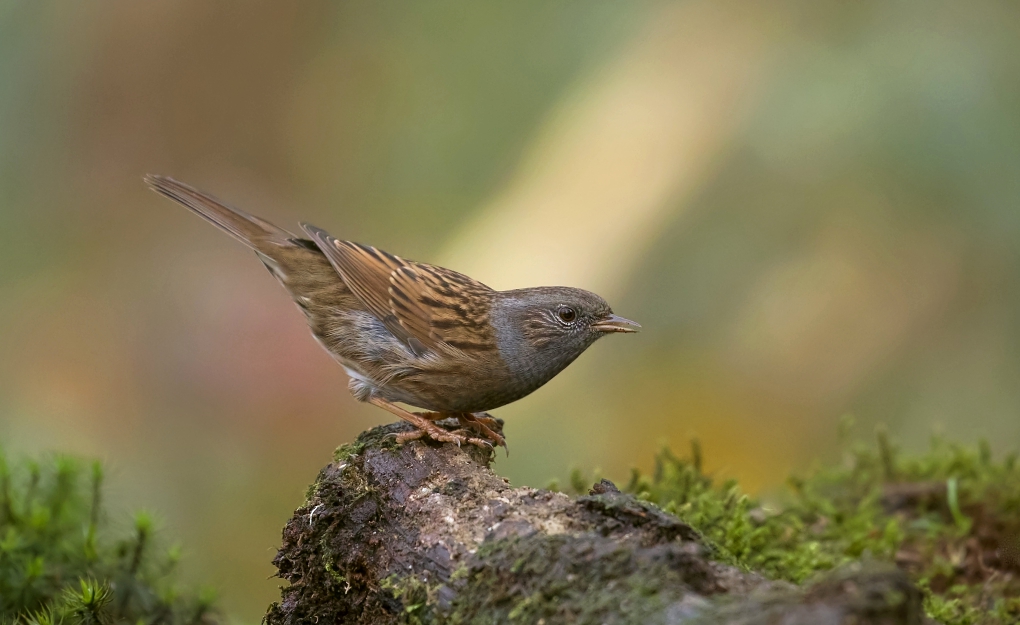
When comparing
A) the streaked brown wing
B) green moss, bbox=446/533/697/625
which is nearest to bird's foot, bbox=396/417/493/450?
the streaked brown wing

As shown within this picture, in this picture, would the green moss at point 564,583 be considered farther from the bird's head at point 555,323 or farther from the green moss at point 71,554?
the green moss at point 71,554

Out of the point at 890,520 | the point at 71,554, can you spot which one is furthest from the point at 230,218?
the point at 890,520

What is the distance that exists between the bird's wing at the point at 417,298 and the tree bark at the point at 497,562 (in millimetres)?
863

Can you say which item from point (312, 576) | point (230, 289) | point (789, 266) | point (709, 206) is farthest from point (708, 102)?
point (312, 576)

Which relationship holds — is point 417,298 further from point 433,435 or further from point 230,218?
point 230,218

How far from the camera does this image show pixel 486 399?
13.2 ft

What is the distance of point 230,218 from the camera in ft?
16.0

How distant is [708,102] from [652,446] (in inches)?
121

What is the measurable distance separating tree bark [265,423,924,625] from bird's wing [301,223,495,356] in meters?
0.86

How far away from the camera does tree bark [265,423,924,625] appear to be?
1.77 meters

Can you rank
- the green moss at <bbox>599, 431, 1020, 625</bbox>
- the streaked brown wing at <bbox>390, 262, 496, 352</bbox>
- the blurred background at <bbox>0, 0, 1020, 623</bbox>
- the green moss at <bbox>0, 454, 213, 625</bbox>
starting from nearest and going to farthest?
the green moss at <bbox>0, 454, 213, 625</bbox>, the green moss at <bbox>599, 431, 1020, 625</bbox>, the streaked brown wing at <bbox>390, 262, 496, 352</bbox>, the blurred background at <bbox>0, 0, 1020, 623</bbox>

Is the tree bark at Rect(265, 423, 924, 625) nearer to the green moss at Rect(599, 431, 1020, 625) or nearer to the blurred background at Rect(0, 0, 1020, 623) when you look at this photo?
the green moss at Rect(599, 431, 1020, 625)

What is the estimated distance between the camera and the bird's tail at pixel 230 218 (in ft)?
15.7

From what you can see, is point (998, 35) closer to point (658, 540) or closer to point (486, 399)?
A: point (486, 399)
